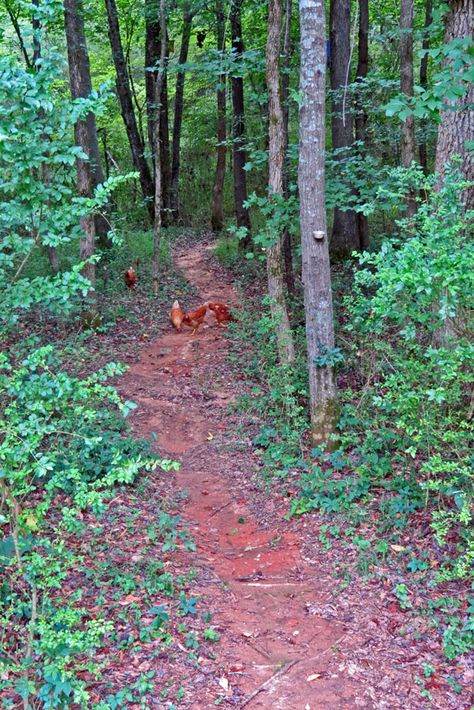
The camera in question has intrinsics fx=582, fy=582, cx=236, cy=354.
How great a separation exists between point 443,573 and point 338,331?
5099mm

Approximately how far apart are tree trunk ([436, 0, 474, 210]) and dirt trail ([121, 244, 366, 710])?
4049 millimetres

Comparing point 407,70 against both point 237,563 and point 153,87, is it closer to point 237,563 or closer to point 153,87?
point 237,563

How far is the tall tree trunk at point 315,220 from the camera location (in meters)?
6.46

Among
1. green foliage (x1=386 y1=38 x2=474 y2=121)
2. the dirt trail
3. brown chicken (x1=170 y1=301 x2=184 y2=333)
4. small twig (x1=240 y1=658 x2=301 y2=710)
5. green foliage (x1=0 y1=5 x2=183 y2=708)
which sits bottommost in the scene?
the dirt trail

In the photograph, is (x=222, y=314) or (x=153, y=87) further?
(x=153, y=87)

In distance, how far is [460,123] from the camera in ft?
20.0

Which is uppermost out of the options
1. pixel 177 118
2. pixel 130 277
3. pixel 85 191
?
pixel 177 118

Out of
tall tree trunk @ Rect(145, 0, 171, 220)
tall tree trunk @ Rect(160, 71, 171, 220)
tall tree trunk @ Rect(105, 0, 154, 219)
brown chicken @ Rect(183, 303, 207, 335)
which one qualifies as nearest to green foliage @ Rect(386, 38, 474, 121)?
brown chicken @ Rect(183, 303, 207, 335)

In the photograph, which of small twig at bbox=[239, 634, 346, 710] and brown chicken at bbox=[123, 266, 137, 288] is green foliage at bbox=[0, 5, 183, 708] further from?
brown chicken at bbox=[123, 266, 137, 288]

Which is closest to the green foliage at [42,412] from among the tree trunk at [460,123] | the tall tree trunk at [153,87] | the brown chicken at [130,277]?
the tree trunk at [460,123]

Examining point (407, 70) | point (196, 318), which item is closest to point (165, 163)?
point (196, 318)

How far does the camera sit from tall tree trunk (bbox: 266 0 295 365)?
25.5 ft

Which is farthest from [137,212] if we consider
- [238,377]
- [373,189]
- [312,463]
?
[312,463]

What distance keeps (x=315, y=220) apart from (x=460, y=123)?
1.80 meters
